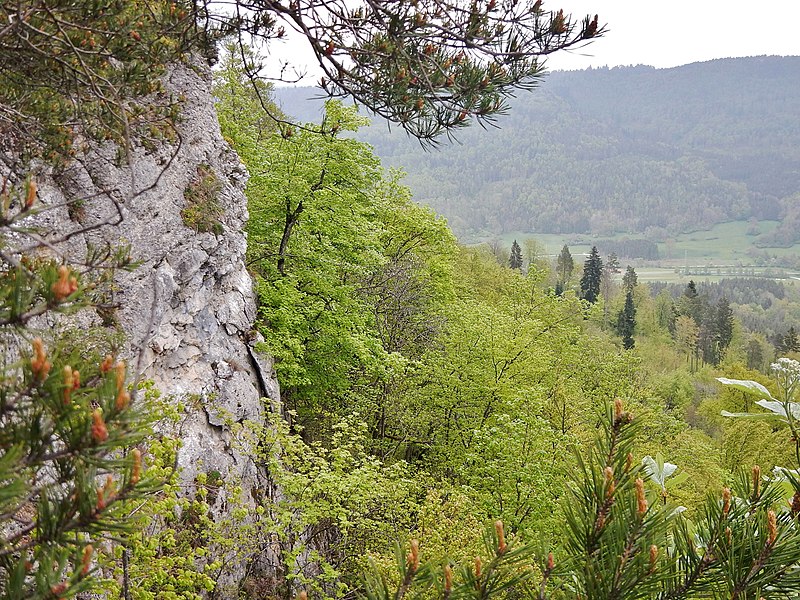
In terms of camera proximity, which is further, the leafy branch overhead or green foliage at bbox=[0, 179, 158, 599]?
the leafy branch overhead

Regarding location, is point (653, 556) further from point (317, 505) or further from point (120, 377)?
point (317, 505)

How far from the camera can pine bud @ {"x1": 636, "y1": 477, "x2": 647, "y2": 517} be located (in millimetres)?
1407

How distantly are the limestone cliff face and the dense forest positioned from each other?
0.07 m

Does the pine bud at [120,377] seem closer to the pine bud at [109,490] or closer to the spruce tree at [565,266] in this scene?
the pine bud at [109,490]

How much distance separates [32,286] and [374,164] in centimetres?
1493

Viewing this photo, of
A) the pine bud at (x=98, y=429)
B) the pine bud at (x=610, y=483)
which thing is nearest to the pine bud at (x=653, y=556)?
the pine bud at (x=610, y=483)

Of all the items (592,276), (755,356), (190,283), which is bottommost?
(755,356)

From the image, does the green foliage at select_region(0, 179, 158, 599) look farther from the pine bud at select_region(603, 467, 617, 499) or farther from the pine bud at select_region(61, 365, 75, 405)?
the pine bud at select_region(603, 467, 617, 499)

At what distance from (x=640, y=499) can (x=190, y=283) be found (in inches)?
391

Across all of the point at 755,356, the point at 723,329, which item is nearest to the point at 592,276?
the point at 723,329

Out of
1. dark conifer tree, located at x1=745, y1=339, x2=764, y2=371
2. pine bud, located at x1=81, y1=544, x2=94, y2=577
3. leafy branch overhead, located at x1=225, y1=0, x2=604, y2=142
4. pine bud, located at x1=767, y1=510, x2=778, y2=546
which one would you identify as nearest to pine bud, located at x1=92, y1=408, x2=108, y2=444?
pine bud, located at x1=81, y1=544, x2=94, y2=577

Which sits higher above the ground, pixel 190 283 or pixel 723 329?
pixel 190 283

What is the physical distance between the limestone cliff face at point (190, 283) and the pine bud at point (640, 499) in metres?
7.54

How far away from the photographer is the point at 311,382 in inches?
541
